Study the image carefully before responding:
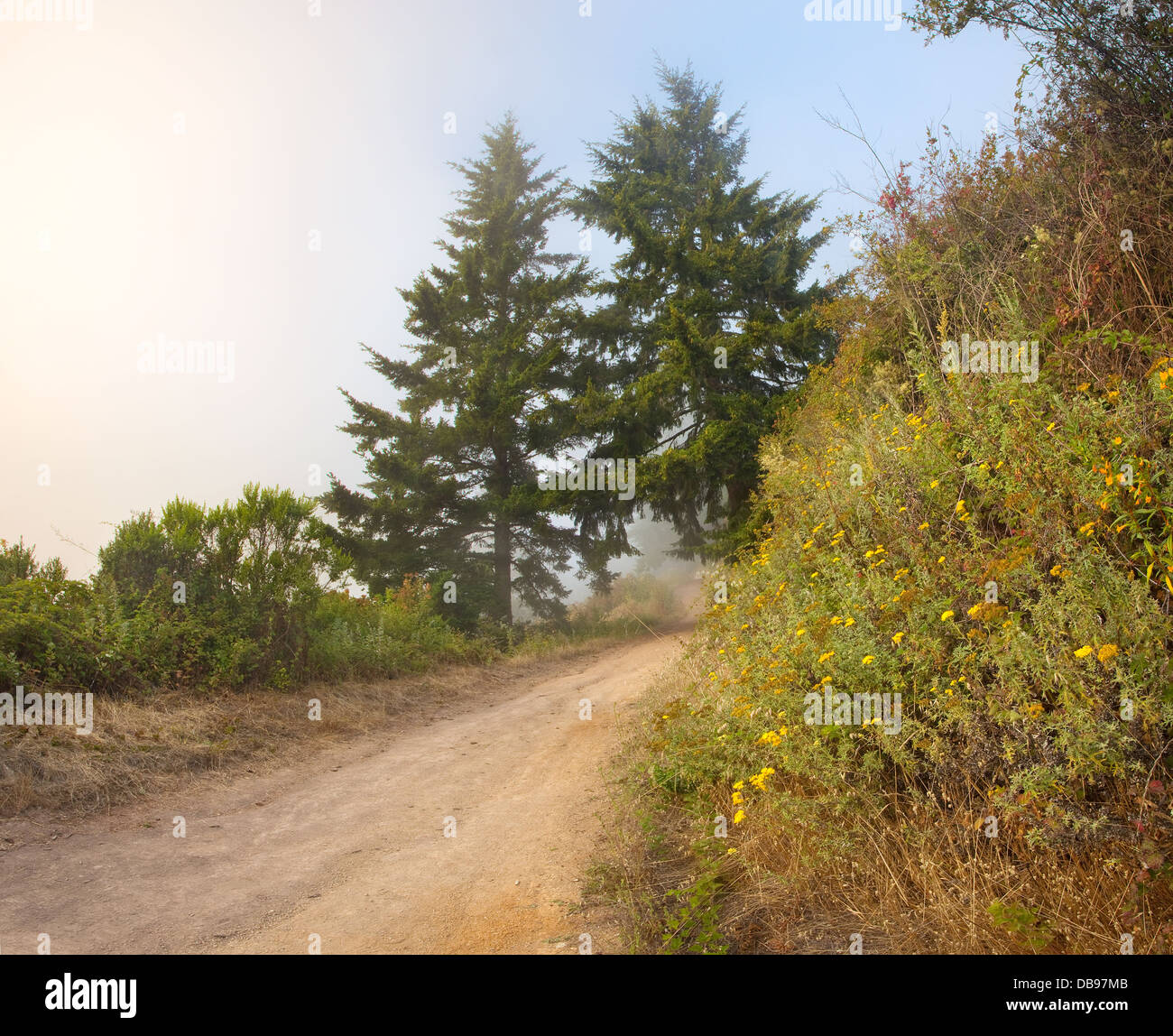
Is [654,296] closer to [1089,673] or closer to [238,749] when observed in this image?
[238,749]

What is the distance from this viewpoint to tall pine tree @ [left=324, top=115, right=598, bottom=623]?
16703 mm

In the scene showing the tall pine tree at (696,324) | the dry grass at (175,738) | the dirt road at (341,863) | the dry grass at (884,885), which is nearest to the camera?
the dry grass at (884,885)

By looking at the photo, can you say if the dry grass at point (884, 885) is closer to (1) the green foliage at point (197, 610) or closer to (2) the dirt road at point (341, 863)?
(2) the dirt road at point (341, 863)

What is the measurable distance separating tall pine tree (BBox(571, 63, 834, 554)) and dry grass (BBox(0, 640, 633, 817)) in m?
8.50

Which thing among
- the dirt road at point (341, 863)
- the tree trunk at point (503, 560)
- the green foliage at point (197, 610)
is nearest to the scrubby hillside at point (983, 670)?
the dirt road at point (341, 863)

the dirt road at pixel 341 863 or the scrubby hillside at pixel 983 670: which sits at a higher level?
the scrubby hillside at pixel 983 670

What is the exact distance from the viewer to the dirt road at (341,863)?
3.75m

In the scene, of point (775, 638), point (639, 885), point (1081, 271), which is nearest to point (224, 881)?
point (639, 885)

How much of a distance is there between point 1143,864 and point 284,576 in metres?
9.59

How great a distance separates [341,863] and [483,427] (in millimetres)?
12992

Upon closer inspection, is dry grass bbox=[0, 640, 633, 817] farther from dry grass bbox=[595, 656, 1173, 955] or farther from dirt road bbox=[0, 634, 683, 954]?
dry grass bbox=[595, 656, 1173, 955]

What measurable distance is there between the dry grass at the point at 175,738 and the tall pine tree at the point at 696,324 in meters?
8.50

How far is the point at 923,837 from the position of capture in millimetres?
3248

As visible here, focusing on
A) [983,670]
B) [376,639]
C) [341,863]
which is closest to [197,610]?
[376,639]
